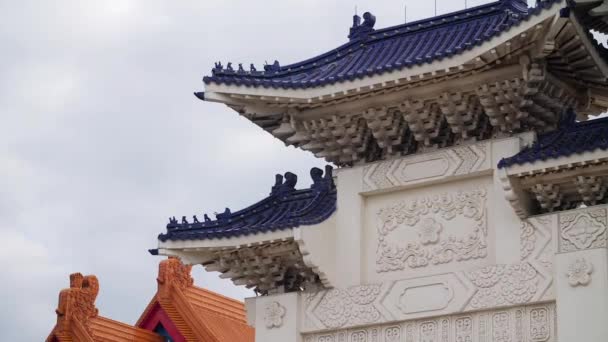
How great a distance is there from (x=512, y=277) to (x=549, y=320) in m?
0.55

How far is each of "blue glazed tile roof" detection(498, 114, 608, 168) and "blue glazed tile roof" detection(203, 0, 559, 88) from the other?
3.91ft

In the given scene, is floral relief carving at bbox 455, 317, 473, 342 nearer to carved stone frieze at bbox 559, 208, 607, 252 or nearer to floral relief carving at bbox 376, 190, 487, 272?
floral relief carving at bbox 376, 190, 487, 272

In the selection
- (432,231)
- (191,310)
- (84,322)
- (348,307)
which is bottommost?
(348,307)

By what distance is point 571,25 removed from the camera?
46.4 ft

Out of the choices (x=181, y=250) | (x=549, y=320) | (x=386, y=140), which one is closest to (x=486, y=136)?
(x=386, y=140)

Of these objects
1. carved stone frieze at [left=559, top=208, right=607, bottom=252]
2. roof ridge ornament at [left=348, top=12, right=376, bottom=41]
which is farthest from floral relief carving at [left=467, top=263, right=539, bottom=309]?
roof ridge ornament at [left=348, top=12, right=376, bottom=41]

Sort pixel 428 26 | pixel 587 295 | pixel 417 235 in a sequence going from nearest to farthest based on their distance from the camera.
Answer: pixel 587 295 → pixel 417 235 → pixel 428 26

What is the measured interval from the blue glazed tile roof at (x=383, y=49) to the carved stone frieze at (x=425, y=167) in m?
1.00

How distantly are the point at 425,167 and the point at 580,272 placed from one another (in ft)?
7.00

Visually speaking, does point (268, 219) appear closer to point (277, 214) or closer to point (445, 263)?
point (277, 214)

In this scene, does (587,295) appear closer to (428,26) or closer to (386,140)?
(386,140)

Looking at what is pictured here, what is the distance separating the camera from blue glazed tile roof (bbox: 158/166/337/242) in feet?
51.2

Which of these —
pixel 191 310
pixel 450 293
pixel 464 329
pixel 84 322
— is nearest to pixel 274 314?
pixel 450 293

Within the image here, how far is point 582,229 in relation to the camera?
14172 mm
